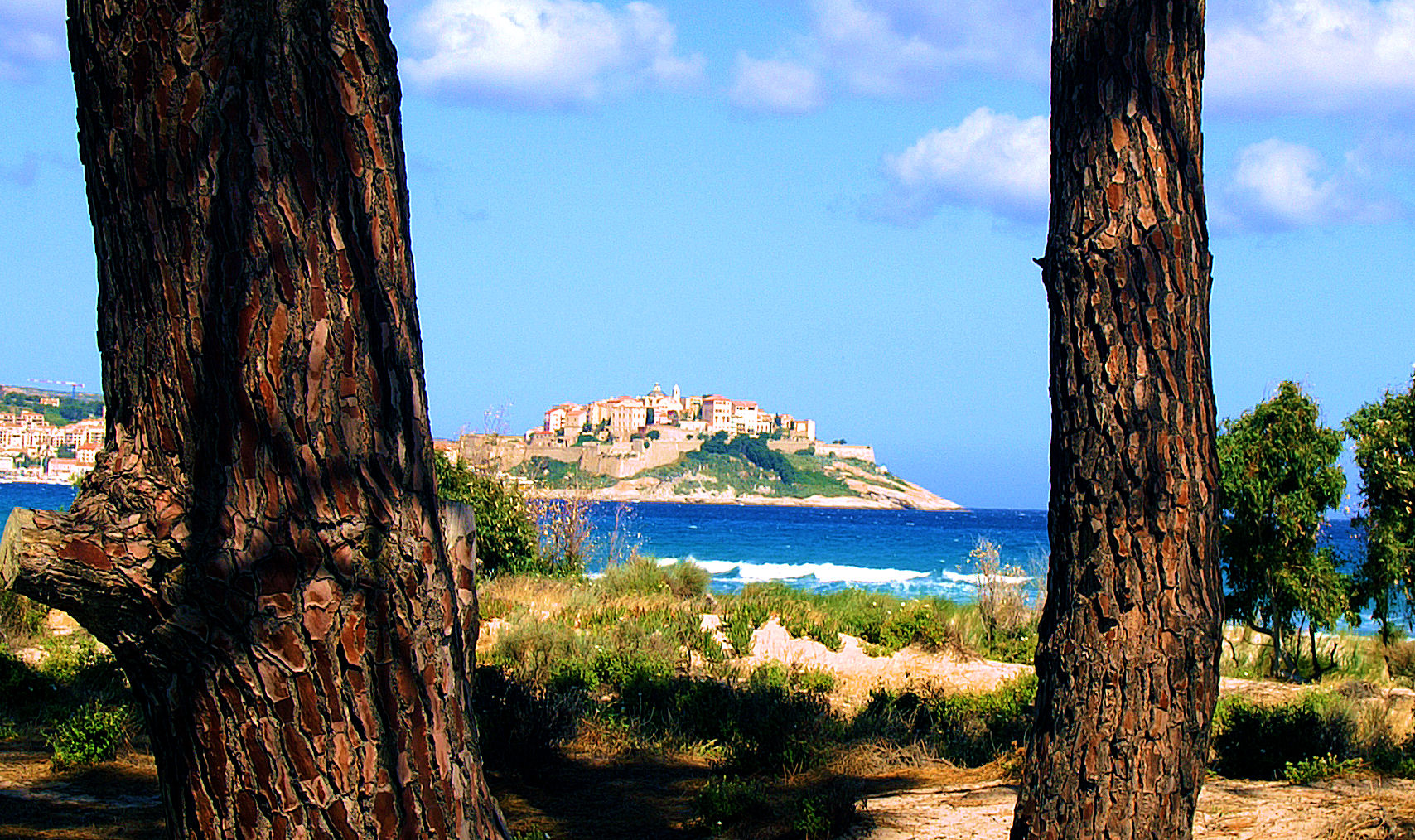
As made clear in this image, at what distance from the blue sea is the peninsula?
318 centimetres

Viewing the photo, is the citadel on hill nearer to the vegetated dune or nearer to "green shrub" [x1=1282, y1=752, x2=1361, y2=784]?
the vegetated dune

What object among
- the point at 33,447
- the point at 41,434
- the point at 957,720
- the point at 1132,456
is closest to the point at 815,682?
the point at 957,720

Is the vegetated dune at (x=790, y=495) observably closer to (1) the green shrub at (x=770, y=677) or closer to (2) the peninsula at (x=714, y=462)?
(2) the peninsula at (x=714, y=462)

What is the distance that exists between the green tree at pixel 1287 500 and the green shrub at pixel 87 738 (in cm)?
873

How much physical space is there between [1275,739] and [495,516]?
9836 millimetres

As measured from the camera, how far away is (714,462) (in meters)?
94.1

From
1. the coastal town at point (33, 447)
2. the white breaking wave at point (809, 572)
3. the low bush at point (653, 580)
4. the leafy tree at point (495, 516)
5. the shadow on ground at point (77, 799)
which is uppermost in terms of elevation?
the coastal town at point (33, 447)

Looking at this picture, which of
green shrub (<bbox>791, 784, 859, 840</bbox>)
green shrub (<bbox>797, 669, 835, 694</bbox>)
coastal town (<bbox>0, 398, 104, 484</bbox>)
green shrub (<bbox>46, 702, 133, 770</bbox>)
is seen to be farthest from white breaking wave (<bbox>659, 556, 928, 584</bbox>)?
coastal town (<bbox>0, 398, 104, 484</bbox>)

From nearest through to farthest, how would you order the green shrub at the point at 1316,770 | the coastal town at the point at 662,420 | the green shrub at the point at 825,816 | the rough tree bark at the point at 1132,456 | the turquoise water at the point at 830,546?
the rough tree bark at the point at 1132,456 < the green shrub at the point at 825,816 < the green shrub at the point at 1316,770 < the turquoise water at the point at 830,546 < the coastal town at the point at 662,420

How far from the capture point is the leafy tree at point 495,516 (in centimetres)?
1393

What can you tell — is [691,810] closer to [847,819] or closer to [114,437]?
[847,819]

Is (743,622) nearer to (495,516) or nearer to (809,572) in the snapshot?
(495,516)

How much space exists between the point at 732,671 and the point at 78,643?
213 inches

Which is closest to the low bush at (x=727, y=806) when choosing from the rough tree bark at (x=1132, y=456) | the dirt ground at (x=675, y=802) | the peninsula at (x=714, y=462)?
the dirt ground at (x=675, y=802)
